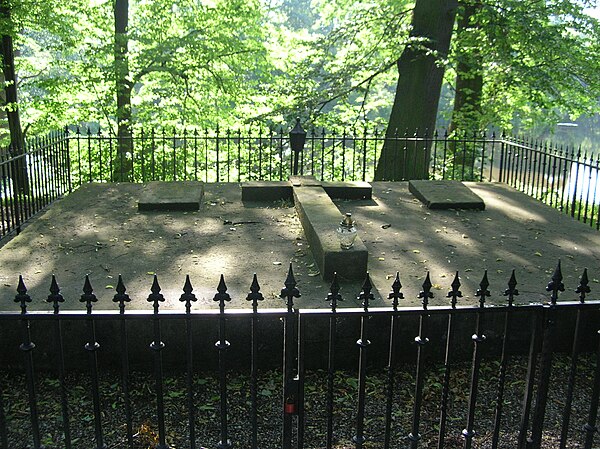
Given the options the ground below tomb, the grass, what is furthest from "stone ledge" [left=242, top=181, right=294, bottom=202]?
the grass

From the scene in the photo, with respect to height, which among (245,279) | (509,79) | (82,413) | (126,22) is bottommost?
(82,413)

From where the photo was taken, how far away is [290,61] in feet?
62.5

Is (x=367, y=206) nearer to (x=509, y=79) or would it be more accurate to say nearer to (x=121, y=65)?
A: (x=509, y=79)

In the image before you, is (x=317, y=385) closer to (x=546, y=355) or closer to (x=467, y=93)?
(x=546, y=355)

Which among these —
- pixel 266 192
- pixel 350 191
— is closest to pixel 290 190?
pixel 266 192

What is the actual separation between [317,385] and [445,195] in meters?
5.34

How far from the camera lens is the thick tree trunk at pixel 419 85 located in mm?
13445

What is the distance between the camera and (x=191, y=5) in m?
18.2

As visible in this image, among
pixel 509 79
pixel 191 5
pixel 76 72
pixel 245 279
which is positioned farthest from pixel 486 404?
pixel 191 5

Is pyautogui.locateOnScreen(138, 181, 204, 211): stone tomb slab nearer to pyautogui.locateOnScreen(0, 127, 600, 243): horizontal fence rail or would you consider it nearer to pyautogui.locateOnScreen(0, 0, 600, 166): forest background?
pyautogui.locateOnScreen(0, 127, 600, 243): horizontal fence rail

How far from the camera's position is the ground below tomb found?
18.7ft

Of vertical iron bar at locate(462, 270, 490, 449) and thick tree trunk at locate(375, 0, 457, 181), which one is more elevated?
thick tree trunk at locate(375, 0, 457, 181)

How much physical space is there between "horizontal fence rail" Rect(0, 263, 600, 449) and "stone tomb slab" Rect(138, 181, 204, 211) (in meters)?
3.78

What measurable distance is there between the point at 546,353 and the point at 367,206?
5934 millimetres
